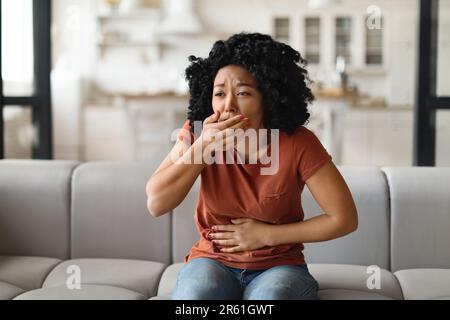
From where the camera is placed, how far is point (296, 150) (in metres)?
1.53

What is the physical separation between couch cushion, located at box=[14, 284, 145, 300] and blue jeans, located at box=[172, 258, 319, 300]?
0.29 metres

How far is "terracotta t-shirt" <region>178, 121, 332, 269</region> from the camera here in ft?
5.01

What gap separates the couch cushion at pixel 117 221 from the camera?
2.14m

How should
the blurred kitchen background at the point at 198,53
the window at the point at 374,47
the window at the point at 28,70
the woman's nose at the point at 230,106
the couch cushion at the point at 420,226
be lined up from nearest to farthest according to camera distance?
the woman's nose at the point at 230,106 < the couch cushion at the point at 420,226 < the window at the point at 28,70 < the blurred kitchen background at the point at 198,53 < the window at the point at 374,47

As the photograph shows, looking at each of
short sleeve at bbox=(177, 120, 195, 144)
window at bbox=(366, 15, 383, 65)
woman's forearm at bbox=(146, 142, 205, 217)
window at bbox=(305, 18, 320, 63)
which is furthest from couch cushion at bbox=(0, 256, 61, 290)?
window at bbox=(366, 15, 383, 65)

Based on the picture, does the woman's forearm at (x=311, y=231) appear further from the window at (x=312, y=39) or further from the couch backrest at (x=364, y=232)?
the window at (x=312, y=39)

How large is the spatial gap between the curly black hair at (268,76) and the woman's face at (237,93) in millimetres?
21

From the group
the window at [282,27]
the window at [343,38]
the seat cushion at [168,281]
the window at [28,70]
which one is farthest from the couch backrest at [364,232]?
the window at [282,27]

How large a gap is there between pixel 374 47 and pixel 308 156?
5966 mm

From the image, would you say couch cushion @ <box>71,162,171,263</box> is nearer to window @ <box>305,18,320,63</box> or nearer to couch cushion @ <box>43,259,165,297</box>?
couch cushion @ <box>43,259,165,297</box>

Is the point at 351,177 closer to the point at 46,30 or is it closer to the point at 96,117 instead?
the point at 46,30

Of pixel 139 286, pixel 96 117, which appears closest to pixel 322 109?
pixel 96 117

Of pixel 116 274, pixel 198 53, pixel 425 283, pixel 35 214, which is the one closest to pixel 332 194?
pixel 425 283
